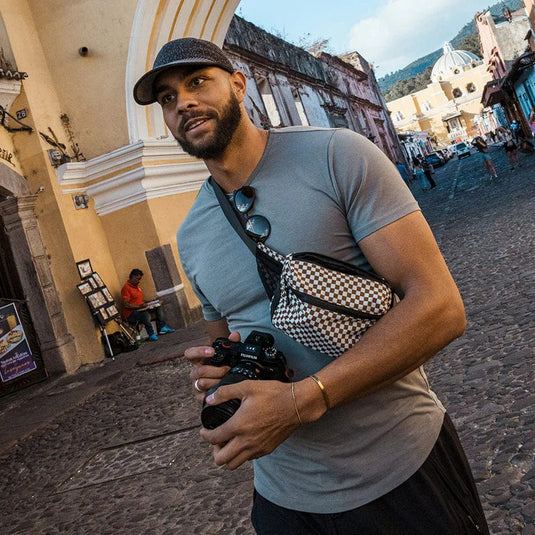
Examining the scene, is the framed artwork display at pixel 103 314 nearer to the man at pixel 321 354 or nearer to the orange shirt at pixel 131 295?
the orange shirt at pixel 131 295

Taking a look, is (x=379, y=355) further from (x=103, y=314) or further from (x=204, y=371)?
(x=103, y=314)

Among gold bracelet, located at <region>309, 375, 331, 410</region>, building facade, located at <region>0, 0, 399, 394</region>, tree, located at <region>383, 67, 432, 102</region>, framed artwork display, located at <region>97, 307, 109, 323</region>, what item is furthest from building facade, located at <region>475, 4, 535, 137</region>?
tree, located at <region>383, 67, 432, 102</region>

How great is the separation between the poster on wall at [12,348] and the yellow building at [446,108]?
242 ft

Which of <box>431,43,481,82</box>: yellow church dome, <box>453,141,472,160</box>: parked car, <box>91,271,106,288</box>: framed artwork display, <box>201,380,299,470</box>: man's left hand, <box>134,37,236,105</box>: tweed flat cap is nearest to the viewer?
<box>201,380,299,470</box>: man's left hand

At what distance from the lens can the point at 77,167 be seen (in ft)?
29.2

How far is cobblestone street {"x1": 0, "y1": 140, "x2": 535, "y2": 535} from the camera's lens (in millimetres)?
2670

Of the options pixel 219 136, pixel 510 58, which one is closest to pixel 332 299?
pixel 219 136

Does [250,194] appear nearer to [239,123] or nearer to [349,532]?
[239,123]

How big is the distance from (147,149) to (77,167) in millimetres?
1015

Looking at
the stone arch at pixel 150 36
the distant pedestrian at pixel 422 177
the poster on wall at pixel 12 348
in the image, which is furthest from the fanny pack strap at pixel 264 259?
the distant pedestrian at pixel 422 177

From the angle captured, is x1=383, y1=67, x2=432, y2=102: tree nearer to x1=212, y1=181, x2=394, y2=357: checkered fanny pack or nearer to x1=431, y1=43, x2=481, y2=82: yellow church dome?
x1=431, y1=43, x2=481, y2=82: yellow church dome

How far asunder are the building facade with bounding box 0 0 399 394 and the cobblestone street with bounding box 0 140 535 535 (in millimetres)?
1812

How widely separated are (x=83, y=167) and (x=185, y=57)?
26.7 feet

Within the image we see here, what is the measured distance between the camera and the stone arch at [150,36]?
30.3 feet
